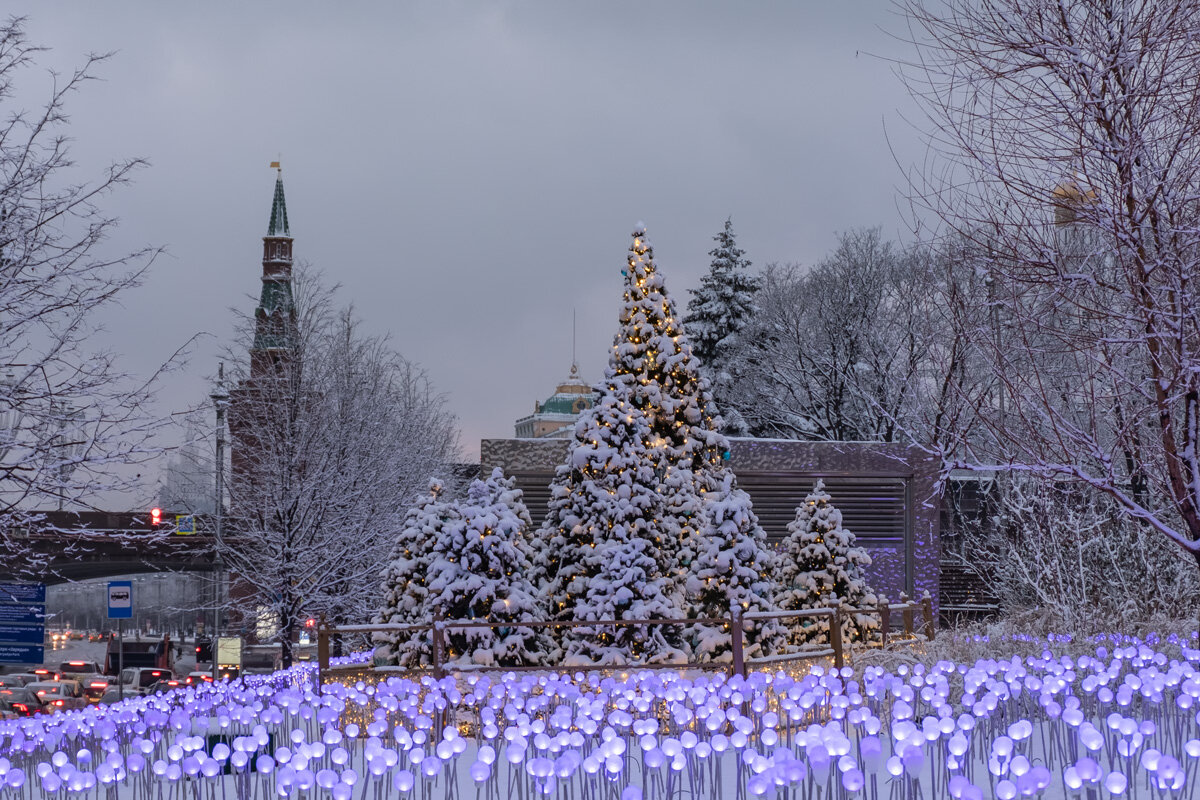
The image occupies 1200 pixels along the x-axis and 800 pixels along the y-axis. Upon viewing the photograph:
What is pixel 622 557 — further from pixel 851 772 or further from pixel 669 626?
pixel 851 772

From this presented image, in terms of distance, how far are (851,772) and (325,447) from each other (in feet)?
58.7

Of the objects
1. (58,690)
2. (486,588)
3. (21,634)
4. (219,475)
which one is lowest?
(58,690)

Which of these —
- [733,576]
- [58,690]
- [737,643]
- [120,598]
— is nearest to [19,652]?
[120,598]

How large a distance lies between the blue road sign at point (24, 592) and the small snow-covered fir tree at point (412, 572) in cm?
481

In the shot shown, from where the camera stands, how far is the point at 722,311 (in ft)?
134

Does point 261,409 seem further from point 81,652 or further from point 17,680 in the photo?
point 81,652

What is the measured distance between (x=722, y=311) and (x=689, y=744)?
3379 cm

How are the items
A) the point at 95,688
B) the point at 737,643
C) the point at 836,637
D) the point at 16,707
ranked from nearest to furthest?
the point at 737,643 → the point at 836,637 → the point at 16,707 → the point at 95,688

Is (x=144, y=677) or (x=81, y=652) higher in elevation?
(x=144, y=677)

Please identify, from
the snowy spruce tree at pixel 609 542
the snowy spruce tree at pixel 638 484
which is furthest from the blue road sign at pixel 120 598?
the snowy spruce tree at pixel 609 542

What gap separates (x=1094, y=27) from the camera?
27.0 feet

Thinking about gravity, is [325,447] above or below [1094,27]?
below

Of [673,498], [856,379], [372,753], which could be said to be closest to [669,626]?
[673,498]

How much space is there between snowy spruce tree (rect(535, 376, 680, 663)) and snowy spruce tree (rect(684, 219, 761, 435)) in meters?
23.8
